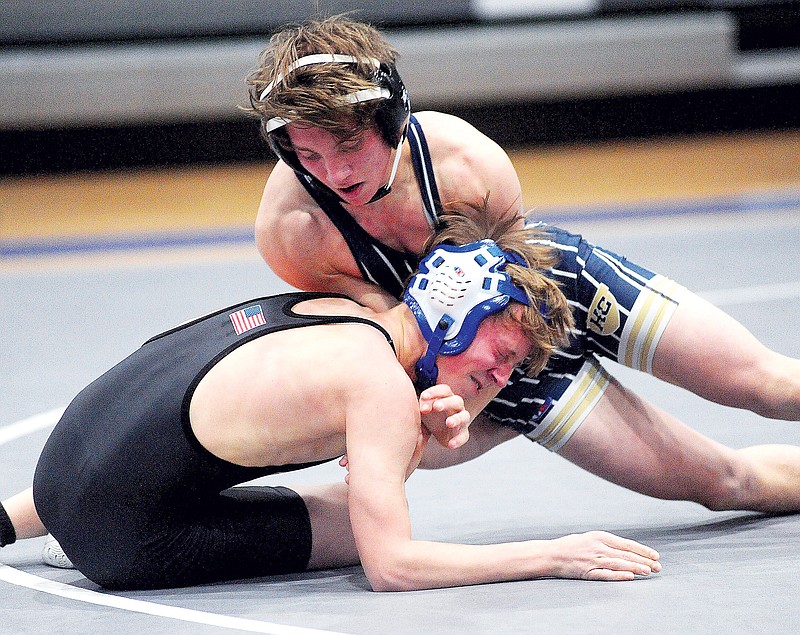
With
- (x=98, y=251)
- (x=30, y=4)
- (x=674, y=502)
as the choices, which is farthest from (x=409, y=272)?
(x=30, y=4)

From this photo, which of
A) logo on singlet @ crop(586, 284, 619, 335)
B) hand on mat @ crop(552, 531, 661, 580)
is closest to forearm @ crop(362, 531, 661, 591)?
hand on mat @ crop(552, 531, 661, 580)

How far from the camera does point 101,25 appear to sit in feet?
36.5

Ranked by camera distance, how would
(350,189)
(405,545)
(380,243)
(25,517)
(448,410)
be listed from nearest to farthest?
(405,545) → (448,410) → (350,189) → (25,517) → (380,243)

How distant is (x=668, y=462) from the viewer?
3.39 metres

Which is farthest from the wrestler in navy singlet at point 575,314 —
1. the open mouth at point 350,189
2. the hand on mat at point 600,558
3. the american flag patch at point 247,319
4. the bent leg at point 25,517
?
the bent leg at point 25,517

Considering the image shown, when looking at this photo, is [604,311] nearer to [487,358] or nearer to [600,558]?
[487,358]

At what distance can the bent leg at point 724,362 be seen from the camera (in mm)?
3215

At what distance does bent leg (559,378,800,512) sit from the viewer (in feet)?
11.1

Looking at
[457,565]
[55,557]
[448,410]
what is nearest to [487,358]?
[448,410]

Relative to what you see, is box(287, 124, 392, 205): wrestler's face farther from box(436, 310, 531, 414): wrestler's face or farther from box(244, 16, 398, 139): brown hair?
box(436, 310, 531, 414): wrestler's face

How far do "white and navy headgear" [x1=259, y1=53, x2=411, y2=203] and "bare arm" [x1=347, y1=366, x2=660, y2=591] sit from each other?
626 mm

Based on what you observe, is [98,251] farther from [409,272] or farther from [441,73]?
[409,272]

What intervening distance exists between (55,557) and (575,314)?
142cm

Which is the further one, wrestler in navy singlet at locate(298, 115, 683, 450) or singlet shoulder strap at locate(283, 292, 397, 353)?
wrestler in navy singlet at locate(298, 115, 683, 450)
